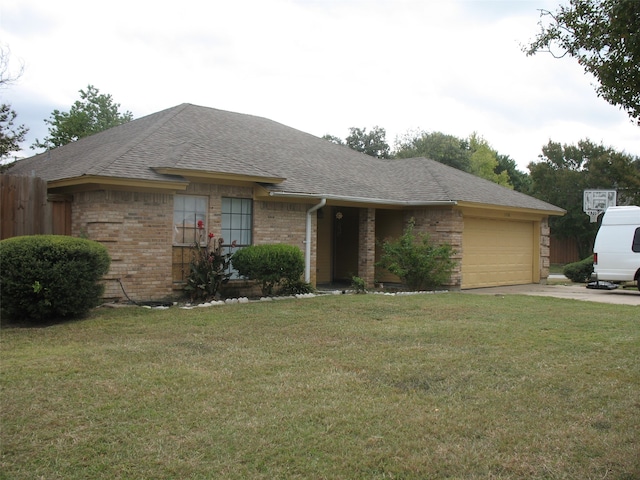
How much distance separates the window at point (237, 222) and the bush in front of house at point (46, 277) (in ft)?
13.9

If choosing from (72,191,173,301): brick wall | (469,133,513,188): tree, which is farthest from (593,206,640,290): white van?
(469,133,513,188): tree

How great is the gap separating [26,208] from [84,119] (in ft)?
68.2

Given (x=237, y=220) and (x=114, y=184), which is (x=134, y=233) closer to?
(x=114, y=184)

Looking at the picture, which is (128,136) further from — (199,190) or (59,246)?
(59,246)

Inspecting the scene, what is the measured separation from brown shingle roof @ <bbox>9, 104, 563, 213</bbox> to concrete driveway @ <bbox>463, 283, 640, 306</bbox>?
8.83 feet

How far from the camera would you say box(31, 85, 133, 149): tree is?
96.7ft

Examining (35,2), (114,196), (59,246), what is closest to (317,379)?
(59,246)

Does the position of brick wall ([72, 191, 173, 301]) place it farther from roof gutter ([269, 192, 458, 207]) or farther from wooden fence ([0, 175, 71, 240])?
roof gutter ([269, 192, 458, 207])

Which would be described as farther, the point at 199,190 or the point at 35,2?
the point at 199,190

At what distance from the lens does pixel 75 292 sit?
9461 mm

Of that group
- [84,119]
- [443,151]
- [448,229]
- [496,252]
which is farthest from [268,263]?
[443,151]

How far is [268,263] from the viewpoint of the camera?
12.7 m

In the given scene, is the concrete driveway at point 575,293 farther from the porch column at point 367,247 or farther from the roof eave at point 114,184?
the roof eave at point 114,184

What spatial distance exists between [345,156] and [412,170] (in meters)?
2.44
